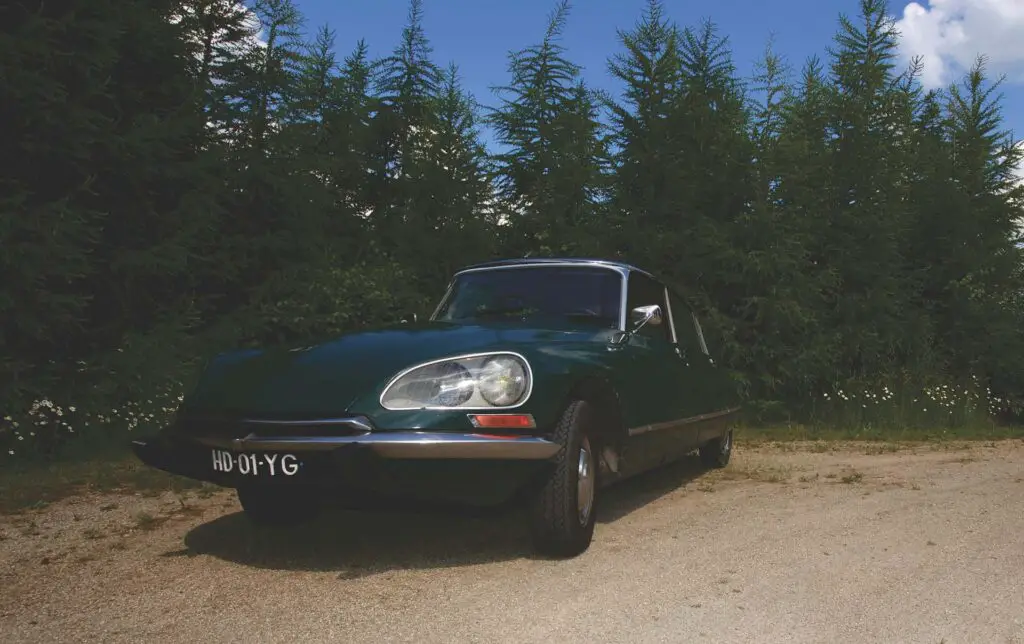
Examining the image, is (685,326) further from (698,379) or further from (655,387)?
(655,387)

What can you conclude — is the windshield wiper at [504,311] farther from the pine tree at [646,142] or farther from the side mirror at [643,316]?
the pine tree at [646,142]

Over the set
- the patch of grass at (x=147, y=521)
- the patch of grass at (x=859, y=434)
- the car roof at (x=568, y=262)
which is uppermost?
the car roof at (x=568, y=262)

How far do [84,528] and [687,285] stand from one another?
899 cm

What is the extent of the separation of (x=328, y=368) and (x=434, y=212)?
9372 millimetres

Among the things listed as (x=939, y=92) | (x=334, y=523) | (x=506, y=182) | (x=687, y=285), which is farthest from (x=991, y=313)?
(x=334, y=523)

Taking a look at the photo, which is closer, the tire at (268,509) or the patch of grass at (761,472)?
the tire at (268,509)

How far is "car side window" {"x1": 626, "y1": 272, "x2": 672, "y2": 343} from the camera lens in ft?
18.5

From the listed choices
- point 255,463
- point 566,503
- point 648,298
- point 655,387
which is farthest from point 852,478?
point 255,463

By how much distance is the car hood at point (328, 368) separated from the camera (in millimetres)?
3760

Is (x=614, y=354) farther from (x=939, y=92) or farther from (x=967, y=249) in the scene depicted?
(x=939, y=92)

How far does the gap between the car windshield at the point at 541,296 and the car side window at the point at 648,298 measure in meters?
0.14

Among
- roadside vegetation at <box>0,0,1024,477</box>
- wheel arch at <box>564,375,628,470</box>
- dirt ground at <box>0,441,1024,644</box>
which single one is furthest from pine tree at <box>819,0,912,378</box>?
wheel arch at <box>564,375,628,470</box>

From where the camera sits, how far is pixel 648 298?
6.00m

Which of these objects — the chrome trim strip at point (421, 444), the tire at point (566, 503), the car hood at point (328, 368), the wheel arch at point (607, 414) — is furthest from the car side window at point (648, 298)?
the chrome trim strip at point (421, 444)
